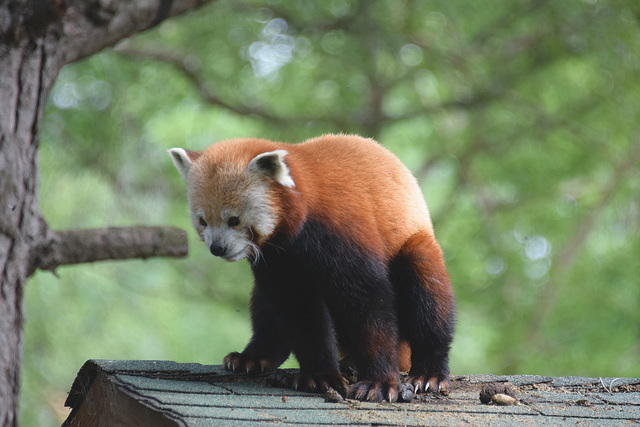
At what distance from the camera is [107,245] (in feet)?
12.4

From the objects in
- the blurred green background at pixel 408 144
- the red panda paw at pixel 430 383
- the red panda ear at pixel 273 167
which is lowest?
the red panda paw at pixel 430 383

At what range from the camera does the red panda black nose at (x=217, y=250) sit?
286 centimetres

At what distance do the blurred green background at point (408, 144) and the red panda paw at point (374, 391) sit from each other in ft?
13.0

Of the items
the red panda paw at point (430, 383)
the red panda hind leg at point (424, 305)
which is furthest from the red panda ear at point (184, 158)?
the red panda paw at point (430, 383)

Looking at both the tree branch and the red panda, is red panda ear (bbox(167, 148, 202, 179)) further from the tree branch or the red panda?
the tree branch

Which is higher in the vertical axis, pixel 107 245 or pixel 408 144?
pixel 408 144

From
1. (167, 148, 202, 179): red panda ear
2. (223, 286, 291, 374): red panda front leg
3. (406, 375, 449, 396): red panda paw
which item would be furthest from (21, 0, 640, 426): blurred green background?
(406, 375, 449, 396): red panda paw

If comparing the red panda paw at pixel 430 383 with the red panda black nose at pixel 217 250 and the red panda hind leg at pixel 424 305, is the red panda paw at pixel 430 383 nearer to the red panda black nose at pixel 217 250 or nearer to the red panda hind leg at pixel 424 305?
the red panda hind leg at pixel 424 305

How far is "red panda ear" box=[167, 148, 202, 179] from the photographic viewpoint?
3.11 m

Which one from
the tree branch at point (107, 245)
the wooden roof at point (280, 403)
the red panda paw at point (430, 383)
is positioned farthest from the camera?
the tree branch at point (107, 245)

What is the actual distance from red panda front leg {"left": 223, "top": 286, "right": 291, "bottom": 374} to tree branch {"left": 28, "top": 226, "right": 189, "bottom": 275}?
0.69m

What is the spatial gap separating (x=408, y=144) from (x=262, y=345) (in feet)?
20.5

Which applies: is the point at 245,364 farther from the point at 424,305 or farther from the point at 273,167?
the point at 273,167

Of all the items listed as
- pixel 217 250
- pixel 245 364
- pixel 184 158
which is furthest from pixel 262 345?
pixel 184 158
